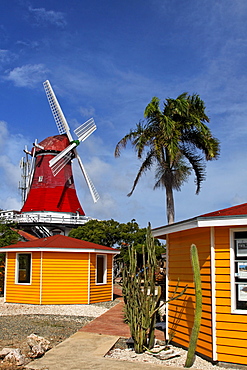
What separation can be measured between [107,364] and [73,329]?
13.7 ft

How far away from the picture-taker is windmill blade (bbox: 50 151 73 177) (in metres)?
39.7

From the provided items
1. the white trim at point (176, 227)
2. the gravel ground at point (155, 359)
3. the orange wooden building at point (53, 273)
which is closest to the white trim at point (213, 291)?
the gravel ground at point (155, 359)

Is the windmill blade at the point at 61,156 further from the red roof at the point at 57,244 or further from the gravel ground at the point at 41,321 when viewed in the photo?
the gravel ground at the point at 41,321

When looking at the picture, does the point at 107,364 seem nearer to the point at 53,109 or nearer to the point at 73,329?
the point at 73,329

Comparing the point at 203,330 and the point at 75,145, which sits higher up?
the point at 75,145

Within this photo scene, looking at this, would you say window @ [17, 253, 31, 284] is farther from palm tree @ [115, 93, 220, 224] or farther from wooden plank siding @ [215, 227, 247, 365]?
wooden plank siding @ [215, 227, 247, 365]

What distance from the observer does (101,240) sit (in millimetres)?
31297

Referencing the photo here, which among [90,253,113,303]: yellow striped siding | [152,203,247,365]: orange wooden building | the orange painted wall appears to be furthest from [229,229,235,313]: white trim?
[90,253,113,303]: yellow striped siding

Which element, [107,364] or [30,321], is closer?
[107,364]

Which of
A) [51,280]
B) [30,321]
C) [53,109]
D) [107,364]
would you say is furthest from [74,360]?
[53,109]

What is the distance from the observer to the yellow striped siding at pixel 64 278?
667 inches

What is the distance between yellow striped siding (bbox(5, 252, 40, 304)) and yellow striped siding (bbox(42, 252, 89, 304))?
12.6 inches

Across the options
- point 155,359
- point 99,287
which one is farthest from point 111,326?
point 99,287

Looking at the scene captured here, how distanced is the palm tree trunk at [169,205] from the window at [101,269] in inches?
143
